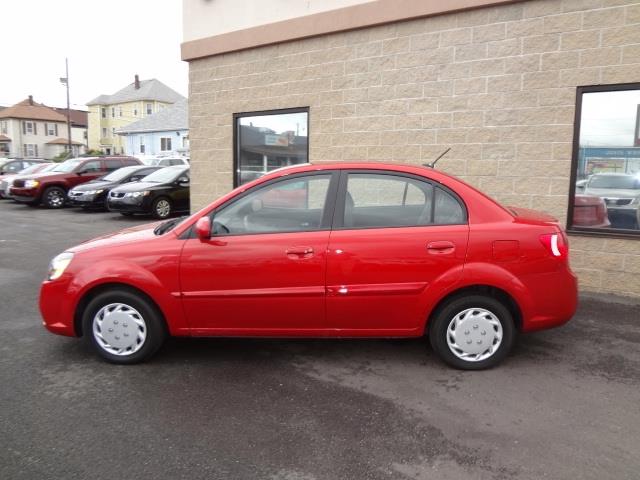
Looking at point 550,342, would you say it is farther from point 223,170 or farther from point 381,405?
point 223,170

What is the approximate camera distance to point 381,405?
3531mm

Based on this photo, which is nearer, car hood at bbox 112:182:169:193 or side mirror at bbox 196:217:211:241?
side mirror at bbox 196:217:211:241

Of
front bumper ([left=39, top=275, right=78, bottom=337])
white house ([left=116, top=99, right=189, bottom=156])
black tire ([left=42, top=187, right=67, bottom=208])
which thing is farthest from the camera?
white house ([left=116, top=99, right=189, bottom=156])

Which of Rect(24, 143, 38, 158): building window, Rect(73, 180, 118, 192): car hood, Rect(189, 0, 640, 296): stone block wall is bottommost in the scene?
Rect(73, 180, 118, 192): car hood

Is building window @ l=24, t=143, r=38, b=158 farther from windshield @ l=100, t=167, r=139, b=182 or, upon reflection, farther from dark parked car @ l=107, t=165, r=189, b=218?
dark parked car @ l=107, t=165, r=189, b=218

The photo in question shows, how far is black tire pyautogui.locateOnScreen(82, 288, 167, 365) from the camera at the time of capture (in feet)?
13.4

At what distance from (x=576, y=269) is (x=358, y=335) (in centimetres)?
366

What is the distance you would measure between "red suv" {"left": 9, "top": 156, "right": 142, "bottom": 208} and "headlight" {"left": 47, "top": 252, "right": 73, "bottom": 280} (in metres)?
14.4

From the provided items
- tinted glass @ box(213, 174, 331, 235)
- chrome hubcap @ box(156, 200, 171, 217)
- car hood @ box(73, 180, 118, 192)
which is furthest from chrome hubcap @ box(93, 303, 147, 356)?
car hood @ box(73, 180, 118, 192)

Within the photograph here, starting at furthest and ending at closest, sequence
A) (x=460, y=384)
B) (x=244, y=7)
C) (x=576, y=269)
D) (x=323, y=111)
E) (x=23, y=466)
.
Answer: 1. (x=244, y=7)
2. (x=323, y=111)
3. (x=576, y=269)
4. (x=460, y=384)
5. (x=23, y=466)

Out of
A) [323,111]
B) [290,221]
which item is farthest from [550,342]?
[323,111]

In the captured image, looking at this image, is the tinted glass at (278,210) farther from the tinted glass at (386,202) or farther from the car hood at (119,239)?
the car hood at (119,239)

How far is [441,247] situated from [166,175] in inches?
491

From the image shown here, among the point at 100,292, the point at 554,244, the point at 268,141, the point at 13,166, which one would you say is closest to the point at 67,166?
the point at 13,166
